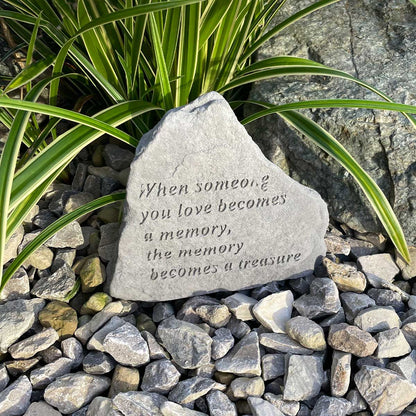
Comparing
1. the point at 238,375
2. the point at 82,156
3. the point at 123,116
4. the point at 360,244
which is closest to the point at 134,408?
the point at 238,375

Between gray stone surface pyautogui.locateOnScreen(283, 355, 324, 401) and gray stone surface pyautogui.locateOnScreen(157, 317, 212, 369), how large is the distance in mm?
175

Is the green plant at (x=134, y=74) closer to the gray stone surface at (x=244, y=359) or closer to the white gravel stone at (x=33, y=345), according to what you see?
the white gravel stone at (x=33, y=345)

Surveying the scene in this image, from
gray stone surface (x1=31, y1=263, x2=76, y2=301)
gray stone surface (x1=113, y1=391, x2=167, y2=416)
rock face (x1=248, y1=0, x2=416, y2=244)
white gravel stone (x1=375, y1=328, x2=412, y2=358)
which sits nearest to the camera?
gray stone surface (x1=113, y1=391, x2=167, y2=416)

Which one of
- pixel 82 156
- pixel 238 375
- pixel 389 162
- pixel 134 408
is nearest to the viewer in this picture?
pixel 134 408

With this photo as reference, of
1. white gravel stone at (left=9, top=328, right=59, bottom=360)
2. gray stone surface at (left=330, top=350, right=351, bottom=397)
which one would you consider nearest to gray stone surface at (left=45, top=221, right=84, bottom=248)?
white gravel stone at (left=9, top=328, right=59, bottom=360)

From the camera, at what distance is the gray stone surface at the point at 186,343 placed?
125 cm

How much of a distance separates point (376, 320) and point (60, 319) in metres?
0.72

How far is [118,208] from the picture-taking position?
1570 millimetres

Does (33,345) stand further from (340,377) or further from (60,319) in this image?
(340,377)

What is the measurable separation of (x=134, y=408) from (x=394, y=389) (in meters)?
0.53

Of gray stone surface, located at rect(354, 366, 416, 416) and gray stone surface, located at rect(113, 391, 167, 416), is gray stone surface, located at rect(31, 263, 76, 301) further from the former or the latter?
gray stone surface, located at rect(354, 366, 416, 416)

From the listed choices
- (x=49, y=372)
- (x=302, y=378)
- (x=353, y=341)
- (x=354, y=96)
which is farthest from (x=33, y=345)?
(x=354, y=96)

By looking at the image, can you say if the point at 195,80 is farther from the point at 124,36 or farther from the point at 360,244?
the point at 360,244

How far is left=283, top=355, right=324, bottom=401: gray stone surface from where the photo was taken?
120 centimetres
